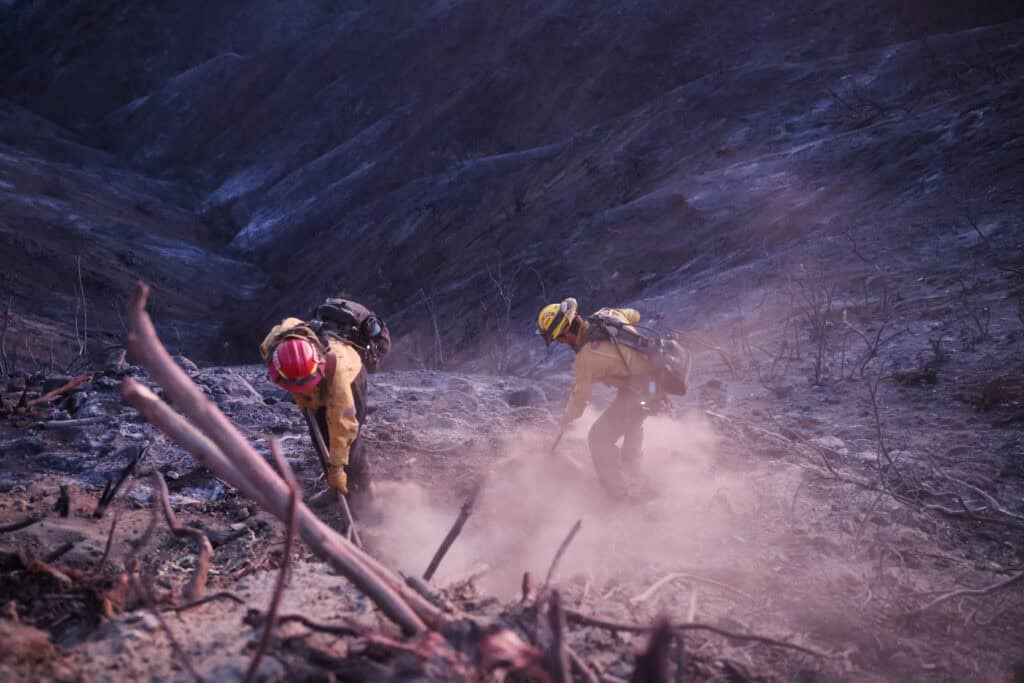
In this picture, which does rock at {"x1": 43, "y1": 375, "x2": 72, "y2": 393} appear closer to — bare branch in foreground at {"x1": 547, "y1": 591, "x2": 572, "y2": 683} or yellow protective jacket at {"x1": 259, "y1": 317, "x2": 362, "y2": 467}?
yellow protective jacket at {"x1": 259, "y1": 317, "x2": 362, "y2": 467}

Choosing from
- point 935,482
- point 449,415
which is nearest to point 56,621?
point 449,415

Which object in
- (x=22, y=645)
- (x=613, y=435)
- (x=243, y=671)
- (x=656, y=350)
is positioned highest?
(x=22, y=645)

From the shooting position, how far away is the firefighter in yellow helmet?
4.62 meters

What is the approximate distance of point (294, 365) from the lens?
358 centimetres

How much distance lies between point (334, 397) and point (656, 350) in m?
2.10

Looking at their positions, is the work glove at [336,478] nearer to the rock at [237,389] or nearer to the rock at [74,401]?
the rock at [237,389]

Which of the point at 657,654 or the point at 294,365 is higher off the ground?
the point at 294,365

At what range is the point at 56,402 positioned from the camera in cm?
630

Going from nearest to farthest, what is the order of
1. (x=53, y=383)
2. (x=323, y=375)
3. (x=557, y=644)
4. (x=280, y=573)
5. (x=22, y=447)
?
(x=557, y=644) → (x=280, y=573) → (x=323, y=375) → (x=22, y=447) → (x=53, y=383)

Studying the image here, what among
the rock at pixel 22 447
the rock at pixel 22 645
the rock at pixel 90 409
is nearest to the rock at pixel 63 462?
the rock at pixel 22 447

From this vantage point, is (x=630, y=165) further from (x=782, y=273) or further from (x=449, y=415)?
(x=449, y=415)

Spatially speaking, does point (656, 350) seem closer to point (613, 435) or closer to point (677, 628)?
point (613, 435)

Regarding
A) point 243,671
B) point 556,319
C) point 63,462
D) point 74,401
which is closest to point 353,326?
point 556,319

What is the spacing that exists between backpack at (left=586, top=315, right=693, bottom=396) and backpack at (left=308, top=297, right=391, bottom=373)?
1.41 meters
